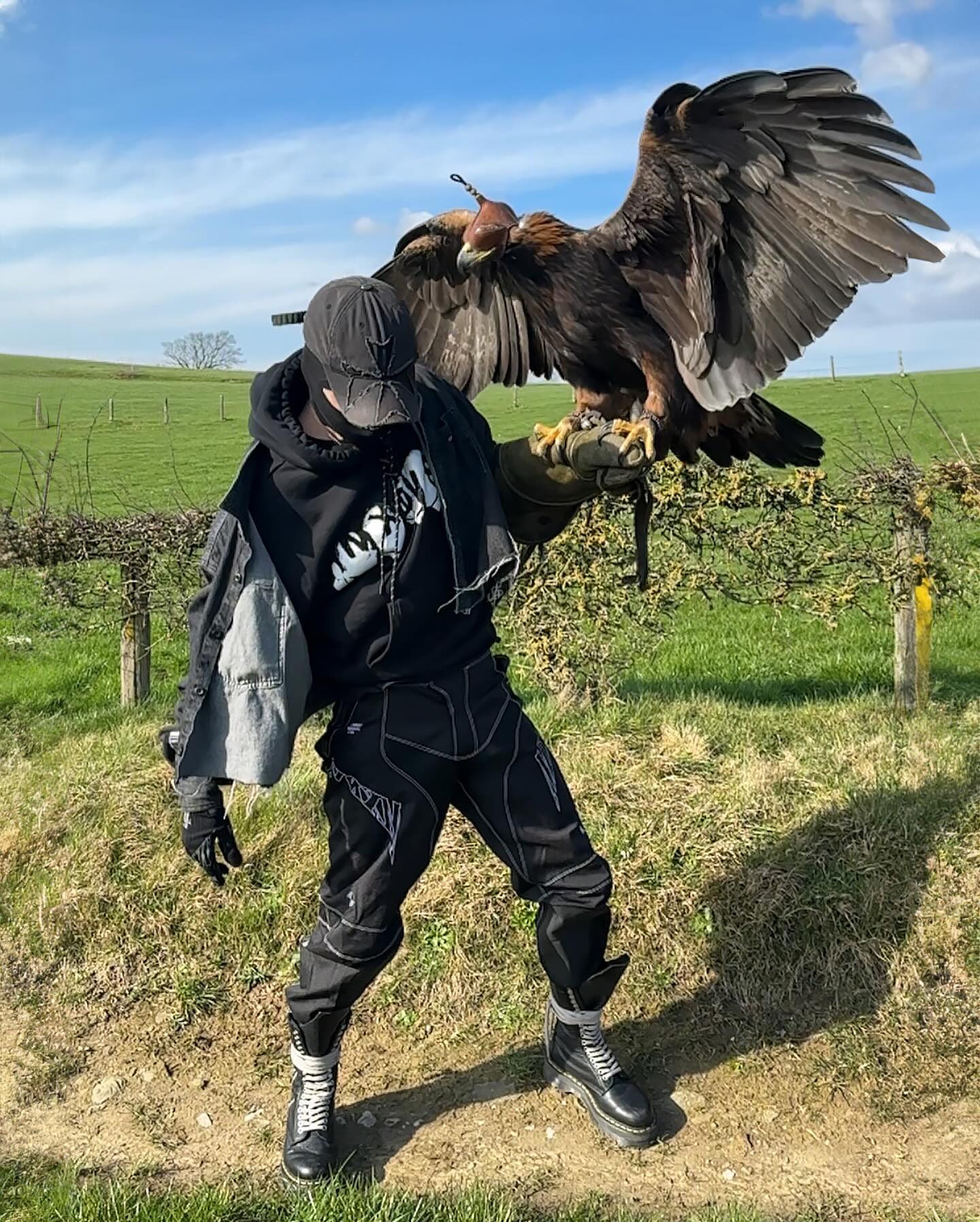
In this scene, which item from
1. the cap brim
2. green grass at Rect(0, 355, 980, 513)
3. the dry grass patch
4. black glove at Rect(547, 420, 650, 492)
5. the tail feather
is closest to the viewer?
the cap brim

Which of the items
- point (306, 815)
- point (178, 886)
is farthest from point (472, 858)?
point (178, 886)

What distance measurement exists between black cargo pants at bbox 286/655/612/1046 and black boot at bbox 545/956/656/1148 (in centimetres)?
21

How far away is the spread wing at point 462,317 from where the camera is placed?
3.49 meters

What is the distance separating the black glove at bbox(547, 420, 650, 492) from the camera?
267cm

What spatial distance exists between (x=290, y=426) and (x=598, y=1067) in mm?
2056

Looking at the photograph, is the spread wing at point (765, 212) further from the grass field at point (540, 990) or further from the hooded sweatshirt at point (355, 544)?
the grass field at point (540, 990)

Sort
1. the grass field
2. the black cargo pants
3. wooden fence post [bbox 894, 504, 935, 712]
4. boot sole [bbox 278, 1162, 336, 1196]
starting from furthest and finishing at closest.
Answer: wooden fence post [bbox 894, 504, 935, 712] < the grass field < boot sole [bbox 278, 1162, 336, 1196] < the black cargo pants

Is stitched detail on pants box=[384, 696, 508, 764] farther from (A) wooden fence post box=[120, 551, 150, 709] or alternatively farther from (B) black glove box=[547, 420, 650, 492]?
(A) wooden fence post box=[120, 551, 150, 709]

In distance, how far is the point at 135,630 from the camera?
21.7 feet

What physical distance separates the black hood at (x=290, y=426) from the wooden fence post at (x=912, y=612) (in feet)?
14.5

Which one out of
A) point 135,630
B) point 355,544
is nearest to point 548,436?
point 355,544

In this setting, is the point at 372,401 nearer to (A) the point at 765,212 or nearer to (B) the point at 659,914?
(A) the point at 765,212

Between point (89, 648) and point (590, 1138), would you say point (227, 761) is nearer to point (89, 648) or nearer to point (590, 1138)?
point (590, 1138)

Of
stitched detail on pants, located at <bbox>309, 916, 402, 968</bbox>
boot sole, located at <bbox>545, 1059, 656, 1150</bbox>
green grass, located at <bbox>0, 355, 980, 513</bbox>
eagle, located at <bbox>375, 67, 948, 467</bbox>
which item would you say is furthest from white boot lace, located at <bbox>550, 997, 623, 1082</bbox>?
green grass, located at <bbox>0, 355, 980, 513</bbox>
